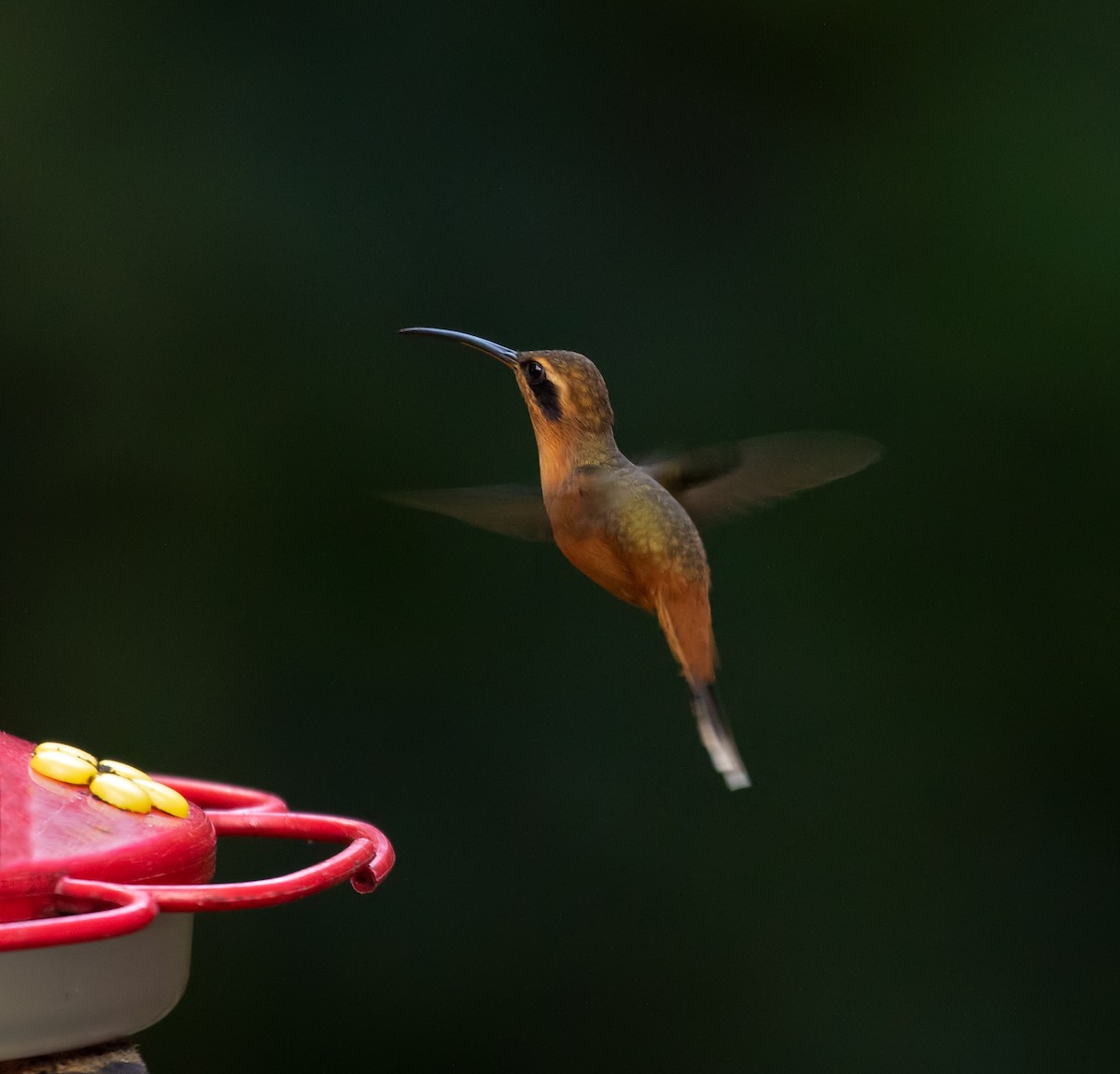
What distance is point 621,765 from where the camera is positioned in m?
3.45

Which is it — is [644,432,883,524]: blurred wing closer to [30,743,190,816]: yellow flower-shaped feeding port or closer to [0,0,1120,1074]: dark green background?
[30,743,190,816]: yellow flower-shaped feeding port

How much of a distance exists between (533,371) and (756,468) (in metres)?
0.40

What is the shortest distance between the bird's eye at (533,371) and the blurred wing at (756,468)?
0.34m

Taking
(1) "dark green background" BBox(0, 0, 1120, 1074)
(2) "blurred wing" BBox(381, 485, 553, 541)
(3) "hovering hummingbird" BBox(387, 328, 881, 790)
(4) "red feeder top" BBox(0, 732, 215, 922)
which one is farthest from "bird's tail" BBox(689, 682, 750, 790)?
(1) "dark green background" BBox(0, 0, 1120, 1074)

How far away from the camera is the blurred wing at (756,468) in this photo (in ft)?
6.14

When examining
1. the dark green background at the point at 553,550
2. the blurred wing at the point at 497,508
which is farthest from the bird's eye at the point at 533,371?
the dark green background at the point at 553,550

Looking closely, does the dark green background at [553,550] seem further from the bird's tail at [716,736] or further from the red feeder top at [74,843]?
the red feeder top at [74,843]

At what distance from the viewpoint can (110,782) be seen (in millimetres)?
1428

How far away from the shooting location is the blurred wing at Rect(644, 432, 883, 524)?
1871mm

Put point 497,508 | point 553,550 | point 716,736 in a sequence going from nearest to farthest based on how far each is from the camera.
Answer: point 716,736 < point 497,508 < point 553,550

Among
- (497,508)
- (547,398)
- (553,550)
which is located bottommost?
(553,550)

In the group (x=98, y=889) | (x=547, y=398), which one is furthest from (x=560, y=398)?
(x=98, y=889)

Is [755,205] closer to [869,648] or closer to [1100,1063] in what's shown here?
[869,648]

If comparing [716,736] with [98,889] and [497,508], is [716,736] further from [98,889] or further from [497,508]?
[98,889]
